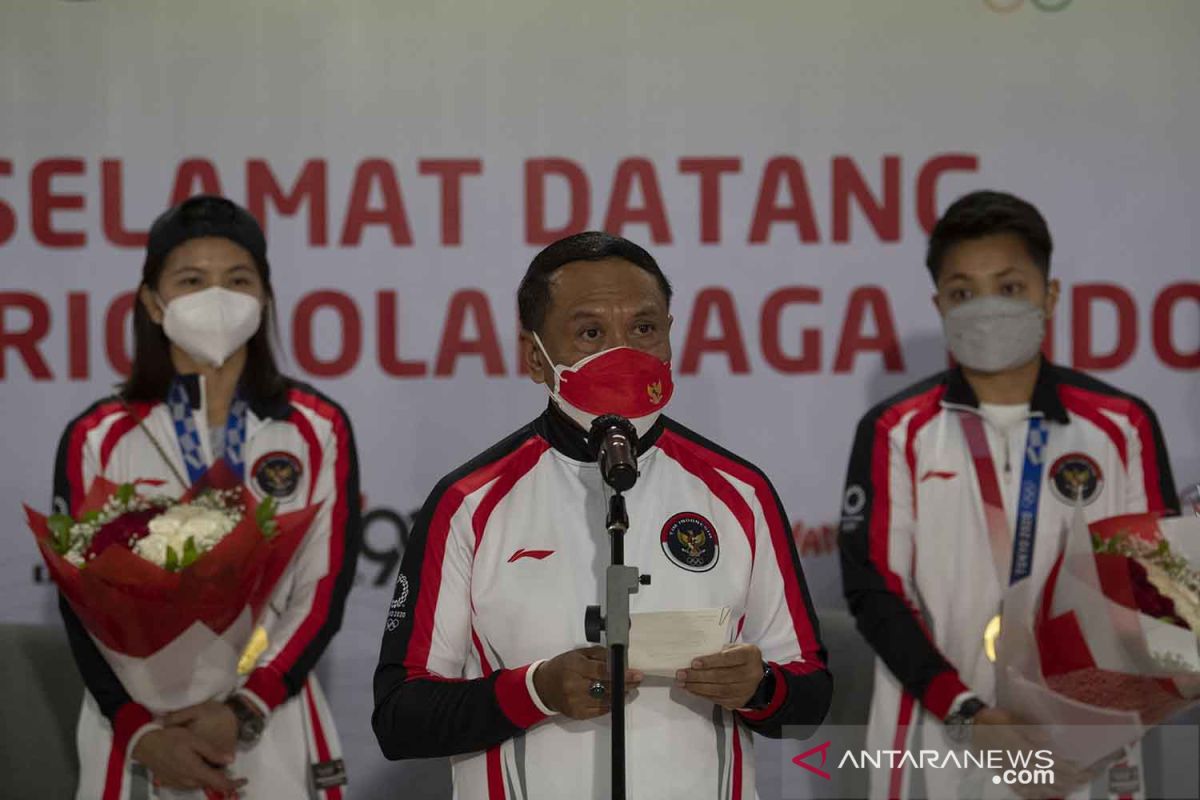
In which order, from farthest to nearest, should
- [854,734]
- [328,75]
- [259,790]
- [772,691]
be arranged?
[328,75]
[854,734]
[259,790]
[772,691]

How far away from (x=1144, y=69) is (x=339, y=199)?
7.71 ft

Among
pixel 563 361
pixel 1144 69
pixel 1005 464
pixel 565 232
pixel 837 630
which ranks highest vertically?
pixel 1144 69

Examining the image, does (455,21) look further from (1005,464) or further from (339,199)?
(1005,464)

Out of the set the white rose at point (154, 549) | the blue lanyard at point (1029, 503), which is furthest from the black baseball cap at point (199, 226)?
the blue lanyard at point (1029, 503)

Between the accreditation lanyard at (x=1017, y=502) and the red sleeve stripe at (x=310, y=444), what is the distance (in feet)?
5.19

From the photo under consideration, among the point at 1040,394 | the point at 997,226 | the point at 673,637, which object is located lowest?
the point at 673,637

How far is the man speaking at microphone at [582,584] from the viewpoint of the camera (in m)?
2.27

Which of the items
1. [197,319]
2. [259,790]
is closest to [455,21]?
[197,319]

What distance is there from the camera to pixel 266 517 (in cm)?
302

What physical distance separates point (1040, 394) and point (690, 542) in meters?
1.56

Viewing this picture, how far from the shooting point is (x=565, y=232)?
164 inches

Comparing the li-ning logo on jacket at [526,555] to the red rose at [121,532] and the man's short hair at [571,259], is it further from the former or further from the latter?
the red rose at [121,532]

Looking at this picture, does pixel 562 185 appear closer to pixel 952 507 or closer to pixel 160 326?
pixel 160 326

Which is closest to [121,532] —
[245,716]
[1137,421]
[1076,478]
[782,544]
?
[245,716]
